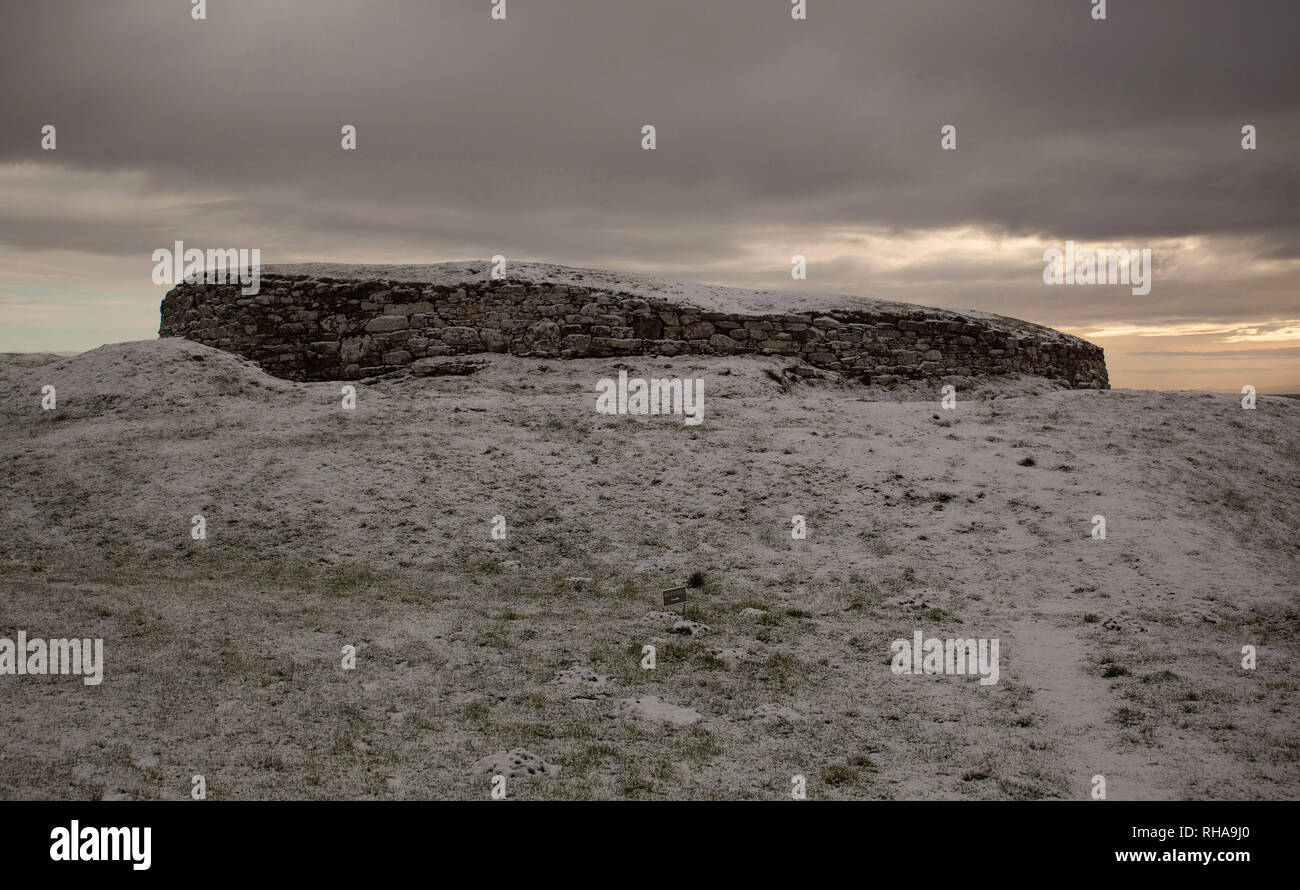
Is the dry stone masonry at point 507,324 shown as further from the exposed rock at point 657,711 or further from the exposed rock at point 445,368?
the exposed rock at point 657,711

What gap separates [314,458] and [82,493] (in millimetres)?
3418

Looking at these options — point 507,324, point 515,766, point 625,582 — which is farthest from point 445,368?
point 515,766

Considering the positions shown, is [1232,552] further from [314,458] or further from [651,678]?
[314,458]

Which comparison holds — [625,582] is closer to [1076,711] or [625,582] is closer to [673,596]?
[673,596]

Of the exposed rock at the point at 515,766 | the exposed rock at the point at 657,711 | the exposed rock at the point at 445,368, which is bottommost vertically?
the exposed rock at the point at 515,766

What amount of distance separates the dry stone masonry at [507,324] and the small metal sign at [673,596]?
1098cm

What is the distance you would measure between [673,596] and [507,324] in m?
12.2

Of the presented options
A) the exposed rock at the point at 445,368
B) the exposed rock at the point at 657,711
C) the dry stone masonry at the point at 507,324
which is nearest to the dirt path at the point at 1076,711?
the exposed rock at the point at 657,711

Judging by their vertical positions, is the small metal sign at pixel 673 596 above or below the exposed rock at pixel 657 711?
above

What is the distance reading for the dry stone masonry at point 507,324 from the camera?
2044cm

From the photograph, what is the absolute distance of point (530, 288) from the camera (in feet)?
68.8

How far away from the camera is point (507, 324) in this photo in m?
20.7
